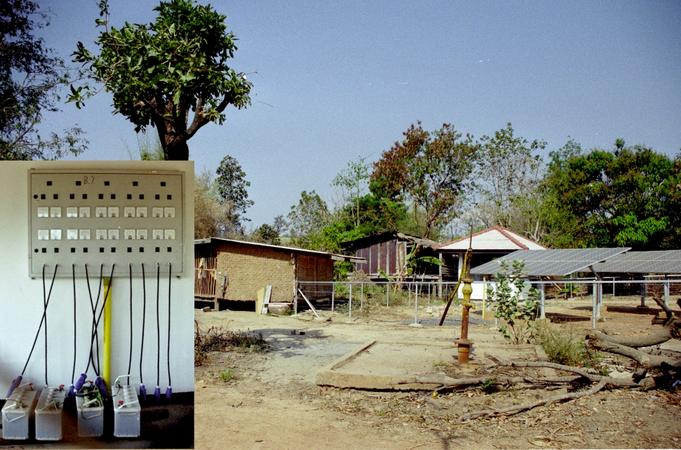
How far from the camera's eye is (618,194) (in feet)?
11.7

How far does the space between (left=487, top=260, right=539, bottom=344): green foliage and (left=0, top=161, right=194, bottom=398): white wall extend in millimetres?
2895

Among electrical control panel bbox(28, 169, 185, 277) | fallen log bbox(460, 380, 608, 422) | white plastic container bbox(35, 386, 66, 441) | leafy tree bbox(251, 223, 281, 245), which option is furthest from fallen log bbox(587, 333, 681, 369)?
white plastic container bbox(35, 386, 66, 441)

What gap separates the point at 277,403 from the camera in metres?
3.71

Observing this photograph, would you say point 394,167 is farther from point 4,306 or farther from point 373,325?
point 4,306

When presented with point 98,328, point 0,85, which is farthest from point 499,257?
point 0,85

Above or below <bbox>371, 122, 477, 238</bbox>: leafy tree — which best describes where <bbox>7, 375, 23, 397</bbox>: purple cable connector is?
below

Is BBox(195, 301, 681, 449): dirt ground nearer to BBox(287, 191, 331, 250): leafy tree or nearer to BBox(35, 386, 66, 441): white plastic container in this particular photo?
BBox(287, 191, 331, 250): leafy tree

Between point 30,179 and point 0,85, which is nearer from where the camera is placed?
point 30,179

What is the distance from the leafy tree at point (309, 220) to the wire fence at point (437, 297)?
28cm

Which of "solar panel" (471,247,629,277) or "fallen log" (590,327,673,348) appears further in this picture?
"fallen log" (590,327,673,348)

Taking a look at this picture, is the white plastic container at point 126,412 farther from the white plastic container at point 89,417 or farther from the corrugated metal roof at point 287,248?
the corrugated metal roof at point 287,248

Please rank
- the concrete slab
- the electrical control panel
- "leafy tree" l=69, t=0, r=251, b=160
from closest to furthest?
the electrical control panel
"leafy tree" l=69, t=0, r=251, b=160
the concrete slab

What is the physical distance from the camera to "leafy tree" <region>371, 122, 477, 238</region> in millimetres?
3695

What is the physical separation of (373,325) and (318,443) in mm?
1712
